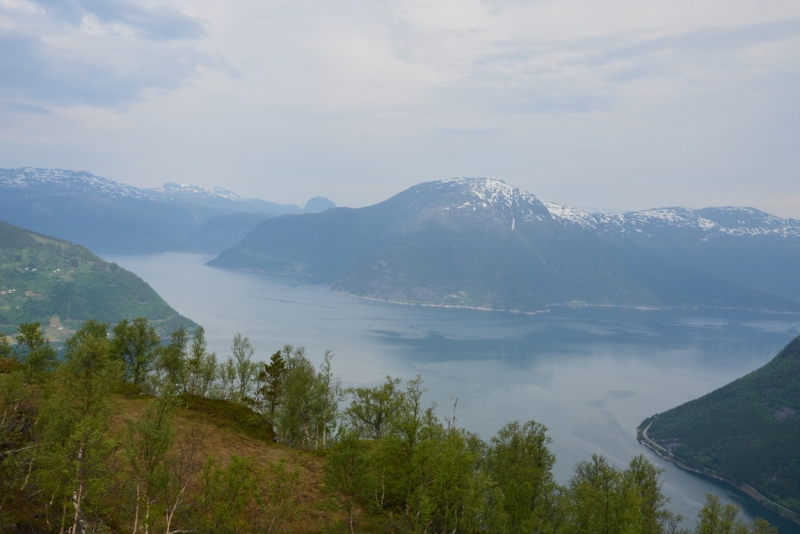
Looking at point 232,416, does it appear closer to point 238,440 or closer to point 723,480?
point 238,440

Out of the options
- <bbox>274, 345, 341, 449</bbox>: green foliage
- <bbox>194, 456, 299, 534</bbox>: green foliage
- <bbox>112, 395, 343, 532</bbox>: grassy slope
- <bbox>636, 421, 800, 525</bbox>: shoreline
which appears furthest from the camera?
<bbox>636, 421, 800, 525</bbox>: shoreline

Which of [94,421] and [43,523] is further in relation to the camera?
[43,523]

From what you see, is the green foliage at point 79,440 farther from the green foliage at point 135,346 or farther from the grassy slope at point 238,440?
the green foliage at point 135,346

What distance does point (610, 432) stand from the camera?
134375mm

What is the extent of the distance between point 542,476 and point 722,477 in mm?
114504

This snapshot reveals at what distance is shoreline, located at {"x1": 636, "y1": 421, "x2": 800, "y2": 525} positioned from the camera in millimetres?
109225

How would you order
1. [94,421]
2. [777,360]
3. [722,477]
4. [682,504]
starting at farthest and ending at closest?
[777,360] < [722,477] < [682,504] < [94,421]

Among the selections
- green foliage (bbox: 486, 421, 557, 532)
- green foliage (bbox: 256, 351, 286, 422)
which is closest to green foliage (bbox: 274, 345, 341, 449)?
green foliage (bbox: 256, 351, 286, 422)

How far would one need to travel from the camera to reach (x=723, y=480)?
404ft

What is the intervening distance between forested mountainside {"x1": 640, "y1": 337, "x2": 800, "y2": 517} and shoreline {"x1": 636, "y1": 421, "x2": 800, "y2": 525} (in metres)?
0.72

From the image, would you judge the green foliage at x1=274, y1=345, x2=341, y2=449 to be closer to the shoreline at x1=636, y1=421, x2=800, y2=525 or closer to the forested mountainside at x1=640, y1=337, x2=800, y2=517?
the shoreline at x1=636, y1=421, x2=800, y2=525

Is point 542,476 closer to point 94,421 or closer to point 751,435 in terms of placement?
point 94,421

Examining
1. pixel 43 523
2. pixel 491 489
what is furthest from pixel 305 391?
pixel 43 523

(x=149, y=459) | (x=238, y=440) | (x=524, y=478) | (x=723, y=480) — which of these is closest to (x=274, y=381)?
(x=238, y=440)
